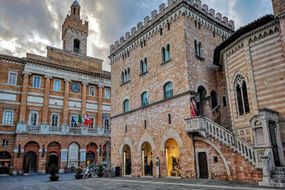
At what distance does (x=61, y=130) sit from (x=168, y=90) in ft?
70.0

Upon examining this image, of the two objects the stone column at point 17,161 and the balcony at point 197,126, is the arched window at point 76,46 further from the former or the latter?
the balcony at point 197,126

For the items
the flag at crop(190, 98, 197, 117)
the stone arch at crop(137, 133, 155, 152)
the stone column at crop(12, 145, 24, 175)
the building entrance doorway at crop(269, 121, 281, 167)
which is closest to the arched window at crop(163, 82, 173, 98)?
the flag at crop(190, 98, 197, 117)

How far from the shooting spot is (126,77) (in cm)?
2422

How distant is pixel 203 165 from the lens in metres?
15.5

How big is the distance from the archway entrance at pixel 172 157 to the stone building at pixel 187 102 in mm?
71

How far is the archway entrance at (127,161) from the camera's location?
866 inches

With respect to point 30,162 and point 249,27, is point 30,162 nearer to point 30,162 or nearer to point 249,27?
point 30,162

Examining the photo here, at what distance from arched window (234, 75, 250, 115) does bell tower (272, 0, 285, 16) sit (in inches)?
167

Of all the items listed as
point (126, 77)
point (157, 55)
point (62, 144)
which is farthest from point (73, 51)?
point (157, 55)

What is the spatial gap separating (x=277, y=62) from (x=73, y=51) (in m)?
36.4

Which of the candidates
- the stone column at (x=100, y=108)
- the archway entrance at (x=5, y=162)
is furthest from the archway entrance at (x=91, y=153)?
the archway entrance at (x=5, y=162)

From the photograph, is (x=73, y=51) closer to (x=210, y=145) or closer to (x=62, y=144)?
(x=62, y=144)

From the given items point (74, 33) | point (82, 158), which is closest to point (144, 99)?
point (82, 158)

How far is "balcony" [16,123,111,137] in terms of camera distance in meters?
31.4
